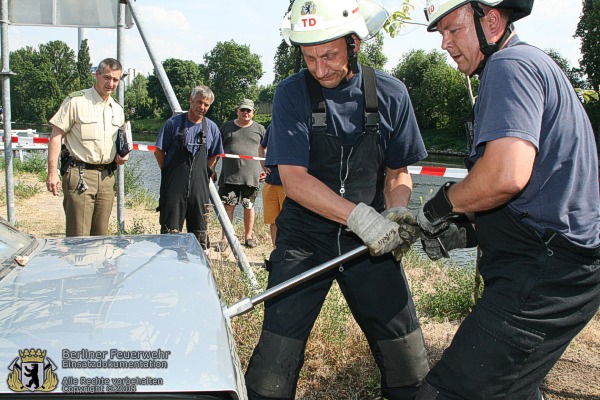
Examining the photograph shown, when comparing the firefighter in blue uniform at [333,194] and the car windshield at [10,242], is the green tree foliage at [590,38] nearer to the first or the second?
the firefighter in blue uniform at [333,194]

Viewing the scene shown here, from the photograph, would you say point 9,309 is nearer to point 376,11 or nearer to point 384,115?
point 384,115

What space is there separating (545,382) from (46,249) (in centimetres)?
307

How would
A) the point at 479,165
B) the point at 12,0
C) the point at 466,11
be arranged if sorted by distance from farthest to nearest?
the point at 12,0, the point at 466,11, the point at 479,165

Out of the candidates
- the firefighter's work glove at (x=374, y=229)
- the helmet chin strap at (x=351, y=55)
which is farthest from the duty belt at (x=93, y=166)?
the firefighter's work glove at (x=374, y=229)

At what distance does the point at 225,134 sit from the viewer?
28.5ft

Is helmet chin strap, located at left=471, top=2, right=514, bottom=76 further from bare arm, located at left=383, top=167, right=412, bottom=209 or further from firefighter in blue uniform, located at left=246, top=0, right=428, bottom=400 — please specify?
bare arm, located at left=383, top=167, right=412, bottom=209

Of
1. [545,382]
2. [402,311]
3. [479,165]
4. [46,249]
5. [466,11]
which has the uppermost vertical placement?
[466,11]

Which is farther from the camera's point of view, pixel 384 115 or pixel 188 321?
pixel 384 115

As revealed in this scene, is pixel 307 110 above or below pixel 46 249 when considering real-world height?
above

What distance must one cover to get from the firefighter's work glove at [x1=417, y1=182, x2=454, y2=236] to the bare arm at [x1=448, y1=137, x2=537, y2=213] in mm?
210

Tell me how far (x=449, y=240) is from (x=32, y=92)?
103 meters

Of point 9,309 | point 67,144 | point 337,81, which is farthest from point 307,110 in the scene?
point 67,144

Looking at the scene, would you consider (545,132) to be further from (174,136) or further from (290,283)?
(174,136)

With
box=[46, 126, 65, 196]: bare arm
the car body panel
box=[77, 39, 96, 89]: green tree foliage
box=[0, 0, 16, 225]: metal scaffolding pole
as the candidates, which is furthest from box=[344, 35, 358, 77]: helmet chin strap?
box=[77, 39, 96, 89]: green tree foliage
